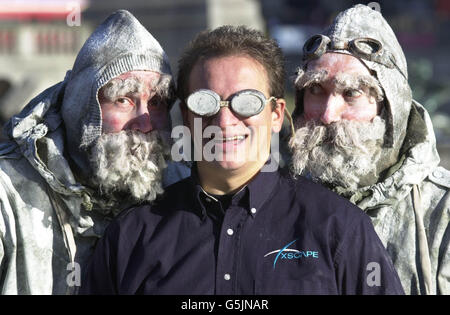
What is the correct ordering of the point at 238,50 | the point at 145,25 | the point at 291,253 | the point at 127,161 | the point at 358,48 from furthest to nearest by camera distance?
the point at 145,25 < the point at 358,48 < the point at 127,161 < the point at 238,50 < the point at 291,253

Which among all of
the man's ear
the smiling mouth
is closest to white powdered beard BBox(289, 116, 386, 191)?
the man's ear

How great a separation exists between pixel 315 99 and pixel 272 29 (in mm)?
26413

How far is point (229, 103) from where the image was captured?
151 inches

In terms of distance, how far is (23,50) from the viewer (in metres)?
22.0

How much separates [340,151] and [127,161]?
106cm

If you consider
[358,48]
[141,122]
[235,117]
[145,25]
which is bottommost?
[145,25]

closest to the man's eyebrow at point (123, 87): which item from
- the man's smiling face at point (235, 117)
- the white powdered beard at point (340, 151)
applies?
the man's smiling face at point (235, 117)

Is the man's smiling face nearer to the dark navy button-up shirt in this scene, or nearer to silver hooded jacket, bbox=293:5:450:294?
the dark navy button-up shirt

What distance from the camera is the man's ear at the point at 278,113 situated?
13.4 feet

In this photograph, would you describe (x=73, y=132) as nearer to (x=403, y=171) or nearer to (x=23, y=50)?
(x=403, y=171)

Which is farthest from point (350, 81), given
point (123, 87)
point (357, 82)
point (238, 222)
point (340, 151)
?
point (123, 87)

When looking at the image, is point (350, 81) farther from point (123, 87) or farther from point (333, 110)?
point (123, 87)

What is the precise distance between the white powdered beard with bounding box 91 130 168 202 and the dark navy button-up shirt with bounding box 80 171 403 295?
345mm

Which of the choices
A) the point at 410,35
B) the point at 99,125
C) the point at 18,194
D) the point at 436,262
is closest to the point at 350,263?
the point at 436,262
